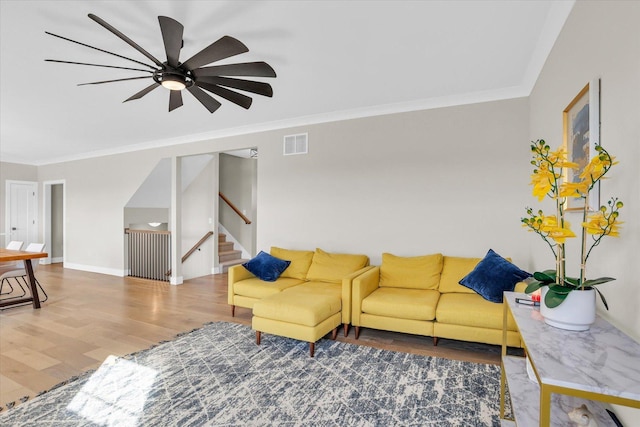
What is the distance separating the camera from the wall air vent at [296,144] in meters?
4.77

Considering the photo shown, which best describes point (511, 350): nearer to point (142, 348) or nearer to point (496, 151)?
point (496, 151)

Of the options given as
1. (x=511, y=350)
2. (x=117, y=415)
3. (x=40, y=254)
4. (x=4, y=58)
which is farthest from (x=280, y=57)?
(x=40, y=254)

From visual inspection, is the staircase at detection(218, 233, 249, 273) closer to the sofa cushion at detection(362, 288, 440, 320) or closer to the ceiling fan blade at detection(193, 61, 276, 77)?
the sofa cushion at detection(362, 288, 440, 320)

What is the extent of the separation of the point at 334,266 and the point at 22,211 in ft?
29.3

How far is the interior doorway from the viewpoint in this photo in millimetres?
8586

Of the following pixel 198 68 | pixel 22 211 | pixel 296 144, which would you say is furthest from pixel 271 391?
pixel 22 211

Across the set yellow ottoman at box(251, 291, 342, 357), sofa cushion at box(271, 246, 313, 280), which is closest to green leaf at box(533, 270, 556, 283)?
yellow ottoman at box(251, 291, 342, 357)

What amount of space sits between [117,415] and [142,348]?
3.69ft

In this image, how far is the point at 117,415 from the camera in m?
2.13

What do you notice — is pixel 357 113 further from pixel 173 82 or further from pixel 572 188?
pixel 572 188

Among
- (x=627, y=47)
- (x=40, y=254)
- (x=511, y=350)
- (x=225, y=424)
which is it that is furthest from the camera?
(x=40, y=254)

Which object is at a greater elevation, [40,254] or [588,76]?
[588,76]

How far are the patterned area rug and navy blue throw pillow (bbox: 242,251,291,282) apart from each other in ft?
3.52

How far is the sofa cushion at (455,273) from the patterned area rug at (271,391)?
88 cm
